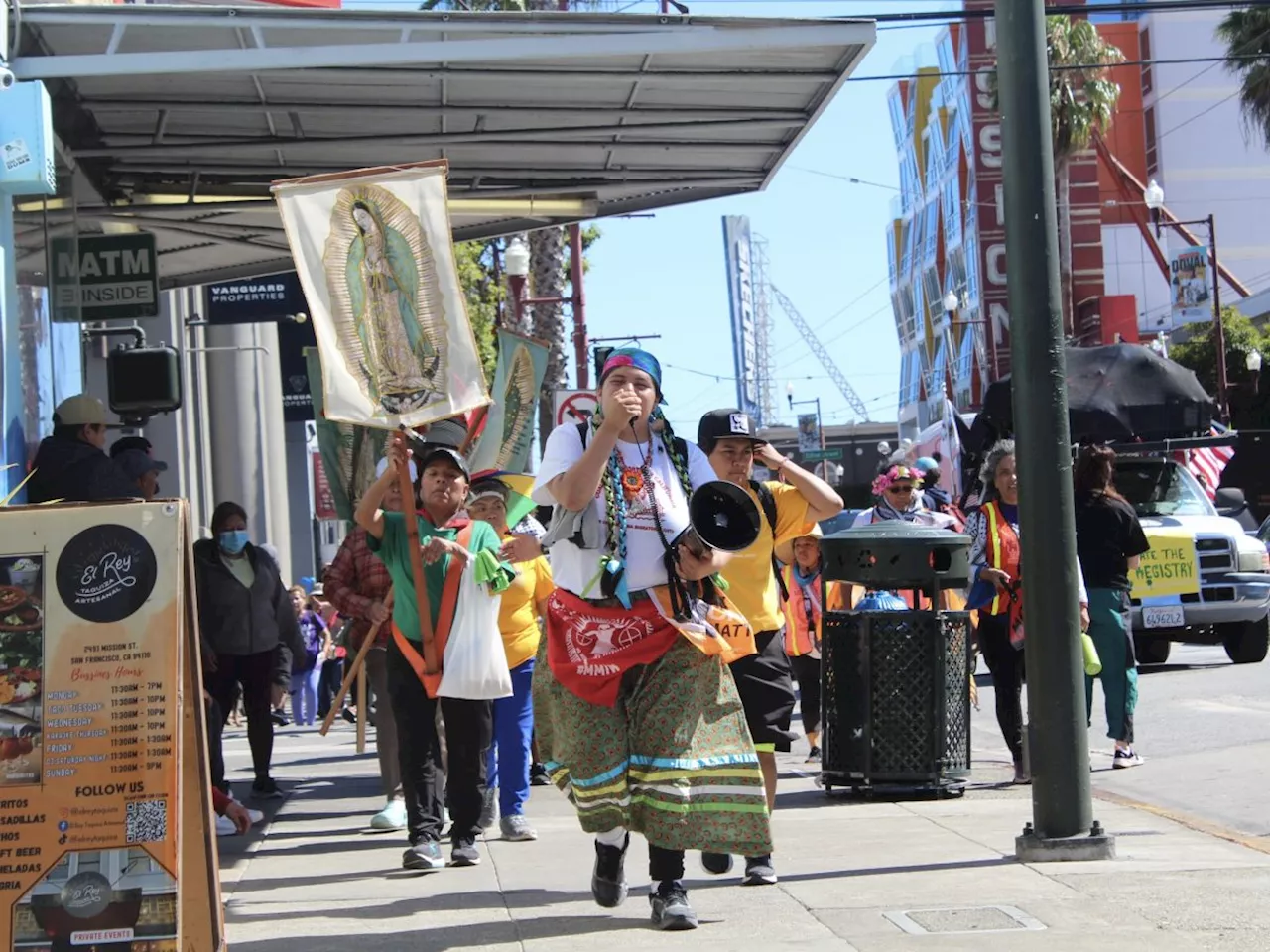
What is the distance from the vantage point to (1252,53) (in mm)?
41094

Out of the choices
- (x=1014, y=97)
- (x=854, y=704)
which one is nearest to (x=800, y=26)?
(x=1014, y=97)

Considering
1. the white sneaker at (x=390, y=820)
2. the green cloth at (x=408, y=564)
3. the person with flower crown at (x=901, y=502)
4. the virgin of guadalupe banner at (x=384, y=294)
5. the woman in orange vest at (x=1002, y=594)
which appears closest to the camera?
the virgin of guadalupe banner at (x=384, y=294)

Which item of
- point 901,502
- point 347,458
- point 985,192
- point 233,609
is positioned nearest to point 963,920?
point 901,502

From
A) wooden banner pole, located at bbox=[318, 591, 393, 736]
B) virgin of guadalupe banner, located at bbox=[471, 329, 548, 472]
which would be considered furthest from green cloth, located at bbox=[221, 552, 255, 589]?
virgin of guadalupe banner, located at bbox=[471, 329, 548, 472]

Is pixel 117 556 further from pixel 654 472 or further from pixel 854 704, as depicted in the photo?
pixel 854 704

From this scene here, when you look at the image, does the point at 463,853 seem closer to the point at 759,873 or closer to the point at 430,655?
the point at 430,655

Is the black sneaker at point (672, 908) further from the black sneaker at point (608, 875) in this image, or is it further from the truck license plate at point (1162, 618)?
the truck license plate at point (1162, 618)

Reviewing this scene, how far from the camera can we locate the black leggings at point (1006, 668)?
10.0 meters

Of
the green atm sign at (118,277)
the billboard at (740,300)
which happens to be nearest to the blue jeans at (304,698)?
the green atm sign at (118,277)

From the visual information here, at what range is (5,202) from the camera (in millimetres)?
8586

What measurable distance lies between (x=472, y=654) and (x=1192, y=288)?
152ft

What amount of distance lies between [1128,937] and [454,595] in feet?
11.6

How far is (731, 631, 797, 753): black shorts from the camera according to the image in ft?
23.4

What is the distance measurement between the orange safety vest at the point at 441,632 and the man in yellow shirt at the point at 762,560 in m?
1.37
